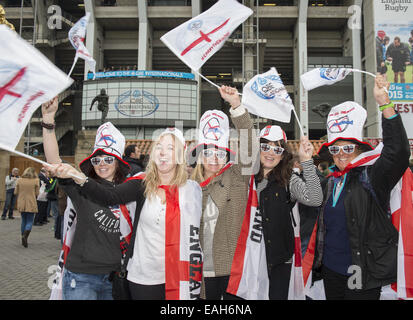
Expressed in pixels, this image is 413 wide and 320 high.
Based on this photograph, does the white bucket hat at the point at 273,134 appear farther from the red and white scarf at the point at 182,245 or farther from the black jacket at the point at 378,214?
the red and white scarf at the point at 182,245

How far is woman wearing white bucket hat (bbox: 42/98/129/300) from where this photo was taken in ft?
8.47

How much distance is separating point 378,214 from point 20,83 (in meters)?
2.87

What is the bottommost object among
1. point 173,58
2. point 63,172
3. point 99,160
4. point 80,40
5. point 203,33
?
point 63,172

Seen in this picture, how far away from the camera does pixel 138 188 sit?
257 cm

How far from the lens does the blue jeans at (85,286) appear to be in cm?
255

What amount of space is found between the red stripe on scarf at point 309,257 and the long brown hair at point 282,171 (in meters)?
0.56

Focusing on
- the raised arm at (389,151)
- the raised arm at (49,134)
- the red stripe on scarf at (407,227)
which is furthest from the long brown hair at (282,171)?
the raised arm at (49,134)

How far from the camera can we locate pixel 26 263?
6.68 metres

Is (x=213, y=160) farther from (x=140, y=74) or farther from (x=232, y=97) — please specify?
(x=140, y=74)

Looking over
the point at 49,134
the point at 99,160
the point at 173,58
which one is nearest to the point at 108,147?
the point at 99,160

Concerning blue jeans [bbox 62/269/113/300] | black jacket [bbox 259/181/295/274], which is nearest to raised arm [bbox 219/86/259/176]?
black jacket [bbox 259/181/295/274]

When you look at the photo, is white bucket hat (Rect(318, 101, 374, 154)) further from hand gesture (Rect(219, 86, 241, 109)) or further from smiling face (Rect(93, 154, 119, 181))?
smiling face (Rect(93, 154, 119, 181))

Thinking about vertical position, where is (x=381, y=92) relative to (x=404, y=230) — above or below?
above
